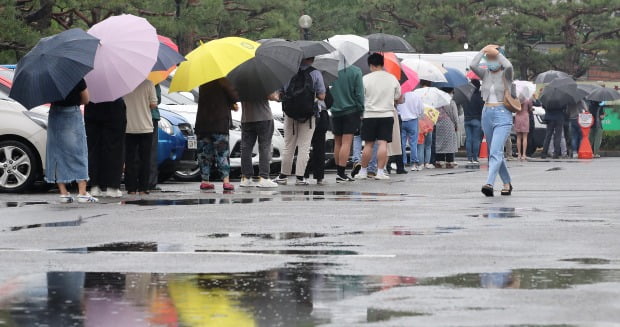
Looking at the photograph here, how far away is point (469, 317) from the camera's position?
7.39 m

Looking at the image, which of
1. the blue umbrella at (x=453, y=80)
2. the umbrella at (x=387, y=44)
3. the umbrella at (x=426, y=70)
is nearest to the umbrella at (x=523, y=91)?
the blue umbrella at (x=453, y=80)

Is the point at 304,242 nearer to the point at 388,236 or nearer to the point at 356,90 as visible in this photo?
the point at 388,236

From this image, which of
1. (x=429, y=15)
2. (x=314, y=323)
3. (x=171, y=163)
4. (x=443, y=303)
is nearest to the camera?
(x=314, y=323)

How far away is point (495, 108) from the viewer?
17.5m

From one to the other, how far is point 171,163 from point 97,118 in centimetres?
390

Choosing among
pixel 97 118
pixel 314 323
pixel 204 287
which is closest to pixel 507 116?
pixel 97 118

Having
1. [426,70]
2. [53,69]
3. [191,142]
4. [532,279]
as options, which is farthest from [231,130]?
[532,279]

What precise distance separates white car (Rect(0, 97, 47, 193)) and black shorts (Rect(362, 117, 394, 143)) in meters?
5.22

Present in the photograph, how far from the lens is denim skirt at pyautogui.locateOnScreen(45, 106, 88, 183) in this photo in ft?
53.2

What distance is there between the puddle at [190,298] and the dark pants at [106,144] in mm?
7562

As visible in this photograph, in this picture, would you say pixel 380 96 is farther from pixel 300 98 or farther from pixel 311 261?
pixel 311 261

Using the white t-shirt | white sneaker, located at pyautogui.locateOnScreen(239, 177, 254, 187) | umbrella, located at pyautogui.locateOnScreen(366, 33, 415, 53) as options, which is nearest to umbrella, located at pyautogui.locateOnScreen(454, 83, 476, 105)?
umbrella, located at pyautogui.locateOnScreen(366, 33, 415, 53)

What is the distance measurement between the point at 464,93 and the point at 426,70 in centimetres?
183

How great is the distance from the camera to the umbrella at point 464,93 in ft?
99.2
